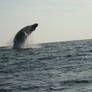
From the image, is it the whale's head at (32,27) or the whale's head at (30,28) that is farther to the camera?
the whale's head at (30,28)

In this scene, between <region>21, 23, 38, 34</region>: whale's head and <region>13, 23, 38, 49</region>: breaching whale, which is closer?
<region>21, 23, 38, 34</region>: whale's head

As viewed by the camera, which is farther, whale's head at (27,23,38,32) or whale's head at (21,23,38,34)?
whale's head at (21,23,38,34)

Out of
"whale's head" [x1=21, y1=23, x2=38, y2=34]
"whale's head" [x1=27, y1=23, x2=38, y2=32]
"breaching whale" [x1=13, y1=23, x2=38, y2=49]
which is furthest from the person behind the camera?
"breaching whale" [x1=13, y1=23, x2=38, y2=49]

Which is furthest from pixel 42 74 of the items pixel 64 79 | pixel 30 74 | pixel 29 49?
pixel 29 49

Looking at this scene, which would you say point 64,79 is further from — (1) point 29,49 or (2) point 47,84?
(1) point 29,49

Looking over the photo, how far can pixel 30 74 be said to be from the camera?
49.3 feet

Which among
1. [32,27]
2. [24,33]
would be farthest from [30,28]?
[24,33]

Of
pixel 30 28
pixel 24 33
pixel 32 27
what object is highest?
pixel 32 27

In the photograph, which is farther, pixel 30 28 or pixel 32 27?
pixel 30 28

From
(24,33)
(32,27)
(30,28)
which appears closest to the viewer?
(32,27)

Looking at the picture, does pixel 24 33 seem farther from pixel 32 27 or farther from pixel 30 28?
pixel 32 27

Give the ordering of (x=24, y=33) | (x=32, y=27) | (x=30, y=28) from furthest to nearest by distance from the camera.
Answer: (x=24, y=33) → (x=30, y=28) → (x=32, y=27)

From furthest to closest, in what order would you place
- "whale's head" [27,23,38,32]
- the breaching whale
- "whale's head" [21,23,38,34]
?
1. the breaching whale
2. "whale's head" [21,23,38,34]
3. "whale's head" [27,23,38,32]

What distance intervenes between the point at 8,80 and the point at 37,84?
1.86 meters
